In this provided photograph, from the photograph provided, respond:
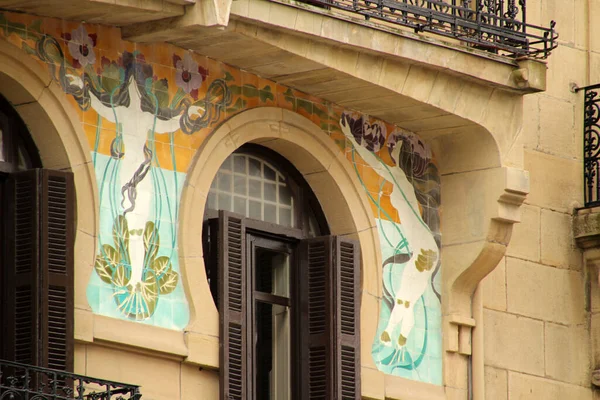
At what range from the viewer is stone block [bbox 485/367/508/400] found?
20.7 metres

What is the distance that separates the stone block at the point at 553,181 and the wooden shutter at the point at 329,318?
2.35m

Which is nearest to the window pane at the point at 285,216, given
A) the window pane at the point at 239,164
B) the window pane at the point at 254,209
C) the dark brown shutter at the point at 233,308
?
the window pane at the point at 254,209

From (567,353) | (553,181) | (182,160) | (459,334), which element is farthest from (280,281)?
(553,181)

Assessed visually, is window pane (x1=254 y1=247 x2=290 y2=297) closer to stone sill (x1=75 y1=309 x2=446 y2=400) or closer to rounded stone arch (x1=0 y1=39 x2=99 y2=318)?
stone sill (x1=75 y1=309 x2=446 y2=400)

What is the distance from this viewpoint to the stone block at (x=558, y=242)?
21500mm

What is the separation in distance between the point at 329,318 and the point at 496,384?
6.44ft

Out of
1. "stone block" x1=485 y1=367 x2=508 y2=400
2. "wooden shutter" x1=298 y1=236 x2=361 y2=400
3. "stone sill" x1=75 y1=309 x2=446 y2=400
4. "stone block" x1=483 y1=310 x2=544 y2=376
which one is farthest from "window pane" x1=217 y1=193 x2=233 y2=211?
"stone block" x1=485 y1=367 x2=508 y2=400

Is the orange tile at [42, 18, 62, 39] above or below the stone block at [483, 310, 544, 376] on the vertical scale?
above

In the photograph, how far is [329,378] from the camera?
19.4 m

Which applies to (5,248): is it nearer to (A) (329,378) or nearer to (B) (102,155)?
(B) (102,155)

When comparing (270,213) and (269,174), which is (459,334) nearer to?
(270,213)

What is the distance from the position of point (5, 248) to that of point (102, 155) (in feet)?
3.57

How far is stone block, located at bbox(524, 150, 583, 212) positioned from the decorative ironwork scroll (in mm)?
67

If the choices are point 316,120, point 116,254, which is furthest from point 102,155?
point 316,120
